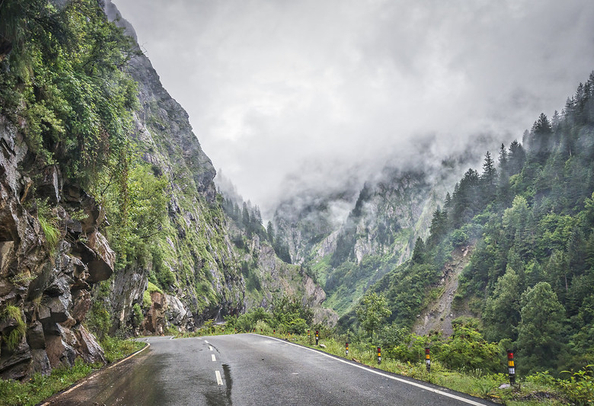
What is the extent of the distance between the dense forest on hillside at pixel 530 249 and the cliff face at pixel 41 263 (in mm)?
35372

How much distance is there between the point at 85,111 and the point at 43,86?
1.37m

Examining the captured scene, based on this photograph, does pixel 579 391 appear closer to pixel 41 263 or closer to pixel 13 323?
pixel 13 323

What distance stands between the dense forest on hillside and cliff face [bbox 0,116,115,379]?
35.4 m

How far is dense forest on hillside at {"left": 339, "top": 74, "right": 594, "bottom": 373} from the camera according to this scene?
211 ft

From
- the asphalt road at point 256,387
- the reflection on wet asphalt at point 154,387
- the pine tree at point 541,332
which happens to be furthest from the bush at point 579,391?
the pine tree at point 541,332

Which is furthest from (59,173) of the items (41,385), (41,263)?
(41,385)

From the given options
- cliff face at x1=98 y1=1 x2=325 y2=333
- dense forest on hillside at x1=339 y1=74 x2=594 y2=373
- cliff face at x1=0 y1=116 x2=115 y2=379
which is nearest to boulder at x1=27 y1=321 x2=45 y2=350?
cliff face at x1=0 y1=116 x2=115 y2=379

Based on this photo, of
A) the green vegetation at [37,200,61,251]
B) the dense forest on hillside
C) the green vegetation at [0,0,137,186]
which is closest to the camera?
the green vegetation at [0,0,137,186]

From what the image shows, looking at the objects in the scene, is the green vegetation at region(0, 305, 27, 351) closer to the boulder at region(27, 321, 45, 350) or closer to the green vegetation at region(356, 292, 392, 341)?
the boulder at region(27, 321, 45, 350)

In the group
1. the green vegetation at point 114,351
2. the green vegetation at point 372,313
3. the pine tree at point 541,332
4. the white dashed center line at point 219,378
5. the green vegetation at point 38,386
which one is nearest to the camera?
the green vegetation at point 38,386

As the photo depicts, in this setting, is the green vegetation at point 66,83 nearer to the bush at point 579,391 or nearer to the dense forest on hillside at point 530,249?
the bush at point 579,391

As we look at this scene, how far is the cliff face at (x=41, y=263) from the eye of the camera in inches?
319

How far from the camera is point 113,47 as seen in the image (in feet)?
45.3

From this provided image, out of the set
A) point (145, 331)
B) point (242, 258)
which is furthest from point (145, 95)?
point (145, 331)
